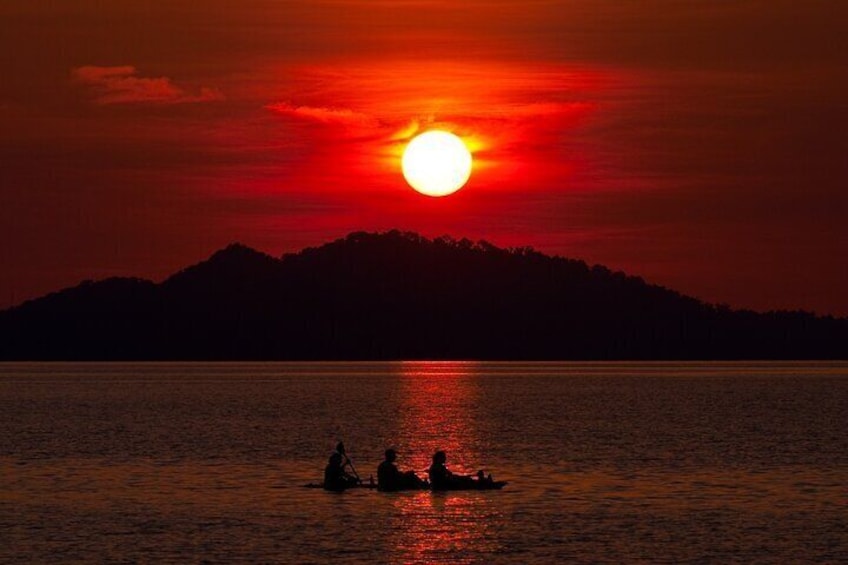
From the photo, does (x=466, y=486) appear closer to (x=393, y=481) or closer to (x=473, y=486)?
(x=473, y=486)

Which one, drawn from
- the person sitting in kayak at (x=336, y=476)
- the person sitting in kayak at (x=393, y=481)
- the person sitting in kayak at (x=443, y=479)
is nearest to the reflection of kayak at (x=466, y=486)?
the person sitting in kayak at (x=443, y=479)

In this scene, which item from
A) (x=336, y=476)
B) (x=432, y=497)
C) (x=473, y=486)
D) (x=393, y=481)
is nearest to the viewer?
(x=432, y=497)

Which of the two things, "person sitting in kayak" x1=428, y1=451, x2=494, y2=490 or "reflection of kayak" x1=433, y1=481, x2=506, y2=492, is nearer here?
"person sitting in kayak" x1=428, y1=451, x2=494, y2=490

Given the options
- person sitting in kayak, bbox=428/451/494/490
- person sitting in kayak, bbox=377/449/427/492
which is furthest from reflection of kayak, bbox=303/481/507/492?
person sitting in kayak, bbox=377/449/427/492

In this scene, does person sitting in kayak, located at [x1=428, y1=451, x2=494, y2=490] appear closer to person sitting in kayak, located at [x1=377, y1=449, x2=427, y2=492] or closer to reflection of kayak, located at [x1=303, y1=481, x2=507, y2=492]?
reflection of kayak, located at [x1=303, y1=481, x2=507, y2=492]

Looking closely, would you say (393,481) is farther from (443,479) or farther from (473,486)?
(473,486)

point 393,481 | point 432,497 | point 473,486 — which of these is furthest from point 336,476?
point 473,486

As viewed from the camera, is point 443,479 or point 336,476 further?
point 336,476

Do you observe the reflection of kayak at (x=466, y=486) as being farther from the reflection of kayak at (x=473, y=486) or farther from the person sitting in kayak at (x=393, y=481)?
the person sitting in kayak at (x=393, y=481)

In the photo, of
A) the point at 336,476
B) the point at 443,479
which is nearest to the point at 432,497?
the point at 443,479

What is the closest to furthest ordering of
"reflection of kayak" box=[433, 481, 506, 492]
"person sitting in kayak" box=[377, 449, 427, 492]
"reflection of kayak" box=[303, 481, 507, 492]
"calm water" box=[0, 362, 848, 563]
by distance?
"calm water" box=[0, 362, 848, 563], "reflection of kayak" box=[433, 481, 506, 492], "reflection of kayak" box=[303, 481, 507, 492], "person sitting in kayak" box=[377, 449, 427, 492]

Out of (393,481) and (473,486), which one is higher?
(393,481)

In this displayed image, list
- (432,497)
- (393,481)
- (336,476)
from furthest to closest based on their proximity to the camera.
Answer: (336,476) < (393,481) < (432,497)

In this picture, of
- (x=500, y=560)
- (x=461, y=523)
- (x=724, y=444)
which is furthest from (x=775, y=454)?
(x=500, y=560)
